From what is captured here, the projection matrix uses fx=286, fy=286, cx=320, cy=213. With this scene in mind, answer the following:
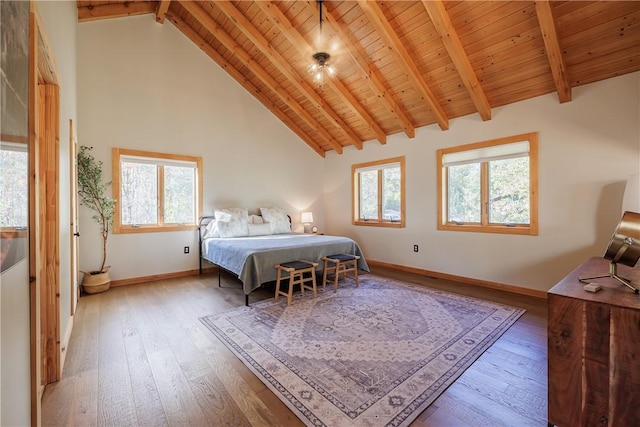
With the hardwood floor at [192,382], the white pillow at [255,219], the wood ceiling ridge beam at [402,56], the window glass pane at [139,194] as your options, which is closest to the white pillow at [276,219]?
the white pillow at [255,219]

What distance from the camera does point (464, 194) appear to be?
448cm

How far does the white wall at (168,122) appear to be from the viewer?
408cm

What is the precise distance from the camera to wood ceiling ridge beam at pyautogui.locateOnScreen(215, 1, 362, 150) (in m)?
3.84

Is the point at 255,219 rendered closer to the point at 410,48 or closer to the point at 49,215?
the point at 49,215

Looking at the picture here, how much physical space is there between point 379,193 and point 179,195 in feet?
12.0

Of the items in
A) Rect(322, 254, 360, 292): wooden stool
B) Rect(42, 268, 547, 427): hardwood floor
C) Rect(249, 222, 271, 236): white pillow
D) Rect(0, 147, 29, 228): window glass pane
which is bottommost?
Rect(42, 268, 547, 427): hardwood floor

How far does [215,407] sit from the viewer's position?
1.70m

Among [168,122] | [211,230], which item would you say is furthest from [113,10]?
[211,230]

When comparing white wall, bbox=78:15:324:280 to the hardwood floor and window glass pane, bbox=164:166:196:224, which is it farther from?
the hardwood floor

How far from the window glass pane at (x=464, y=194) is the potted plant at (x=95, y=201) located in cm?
505

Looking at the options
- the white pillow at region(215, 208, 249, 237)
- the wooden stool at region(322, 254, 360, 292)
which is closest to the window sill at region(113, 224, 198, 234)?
the white pillow at region(215, 208, 249, 237)

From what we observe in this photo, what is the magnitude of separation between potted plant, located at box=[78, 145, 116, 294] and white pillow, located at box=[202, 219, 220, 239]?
1.34 metres

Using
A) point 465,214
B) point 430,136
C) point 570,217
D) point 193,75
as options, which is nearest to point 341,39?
point 430,136

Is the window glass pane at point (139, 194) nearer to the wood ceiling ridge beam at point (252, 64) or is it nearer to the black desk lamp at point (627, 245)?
the wood ceiling ridge beam at point (252, 64)
